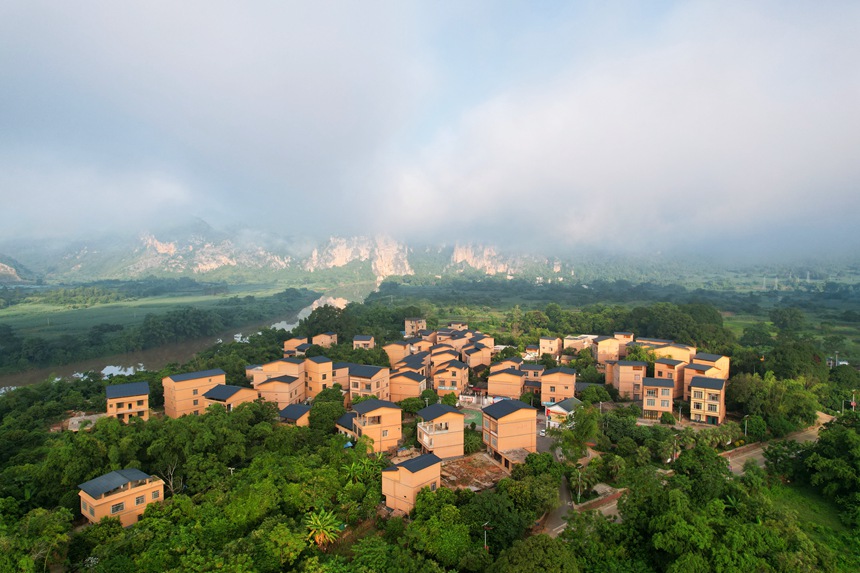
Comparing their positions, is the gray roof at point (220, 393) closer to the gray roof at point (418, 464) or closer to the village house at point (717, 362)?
the gray roof at point (418, 464)

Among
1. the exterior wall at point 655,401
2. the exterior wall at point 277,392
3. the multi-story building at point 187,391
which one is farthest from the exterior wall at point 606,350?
the multi-story building at point 187,391

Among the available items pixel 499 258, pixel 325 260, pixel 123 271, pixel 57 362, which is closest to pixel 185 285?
pixel 123 271

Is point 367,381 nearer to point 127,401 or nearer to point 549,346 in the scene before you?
point 127,401

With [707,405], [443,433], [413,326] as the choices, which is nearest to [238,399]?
[443,433]

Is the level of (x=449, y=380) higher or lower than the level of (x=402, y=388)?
higher

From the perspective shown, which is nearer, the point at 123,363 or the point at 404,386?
the point at 404,386

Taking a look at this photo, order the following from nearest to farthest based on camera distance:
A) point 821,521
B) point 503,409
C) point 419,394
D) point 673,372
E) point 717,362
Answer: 1. point 821,521
2. point 503,409
3. point 419,394
4. point 673,372
5. point 717,362

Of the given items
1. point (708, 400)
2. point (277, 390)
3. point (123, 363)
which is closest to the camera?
point (708, 400)
